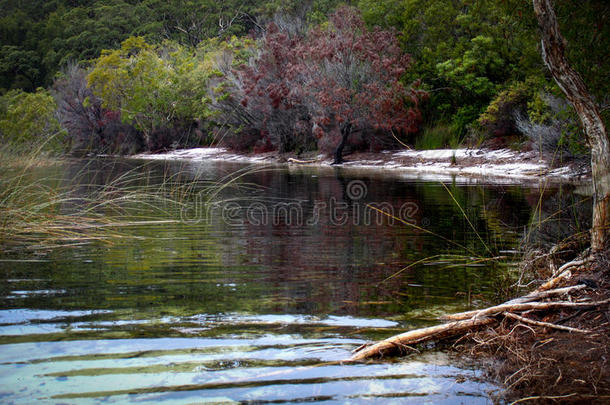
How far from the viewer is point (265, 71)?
34.9 meters

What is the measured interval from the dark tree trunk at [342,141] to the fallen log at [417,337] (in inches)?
974

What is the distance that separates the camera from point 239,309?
197 inches

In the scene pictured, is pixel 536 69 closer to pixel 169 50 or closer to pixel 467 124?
pixel 467 124

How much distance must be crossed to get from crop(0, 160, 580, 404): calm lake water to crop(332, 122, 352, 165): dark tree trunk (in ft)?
60.8

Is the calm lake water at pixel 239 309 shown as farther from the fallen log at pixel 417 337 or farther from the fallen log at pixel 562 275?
the fallen log at pixel 562 275

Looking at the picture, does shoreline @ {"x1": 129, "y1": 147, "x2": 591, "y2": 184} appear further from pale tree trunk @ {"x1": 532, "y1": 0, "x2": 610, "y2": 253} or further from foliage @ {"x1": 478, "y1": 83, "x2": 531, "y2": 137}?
pale tree trunk @ {"x1": 532, "y1": 0, "x2": 610, "y2": 253}

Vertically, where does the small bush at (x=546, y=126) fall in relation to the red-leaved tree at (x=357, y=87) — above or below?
below

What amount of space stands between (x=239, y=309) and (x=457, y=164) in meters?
20.9

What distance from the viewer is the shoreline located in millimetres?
18562

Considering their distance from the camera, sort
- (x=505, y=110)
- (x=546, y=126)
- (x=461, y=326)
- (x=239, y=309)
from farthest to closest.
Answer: (x=505, y=110) → (x=546, y=126) → (x=239, y=309) → (x=461, y=326)

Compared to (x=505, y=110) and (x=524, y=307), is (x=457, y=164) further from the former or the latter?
(x=524, y=307)

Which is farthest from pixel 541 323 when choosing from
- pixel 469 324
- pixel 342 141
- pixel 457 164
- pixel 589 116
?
pixel 342 141

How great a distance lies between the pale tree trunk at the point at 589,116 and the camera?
565cm

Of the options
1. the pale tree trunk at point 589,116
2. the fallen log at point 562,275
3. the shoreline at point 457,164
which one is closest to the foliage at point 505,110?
the shoreline at point 457,164
